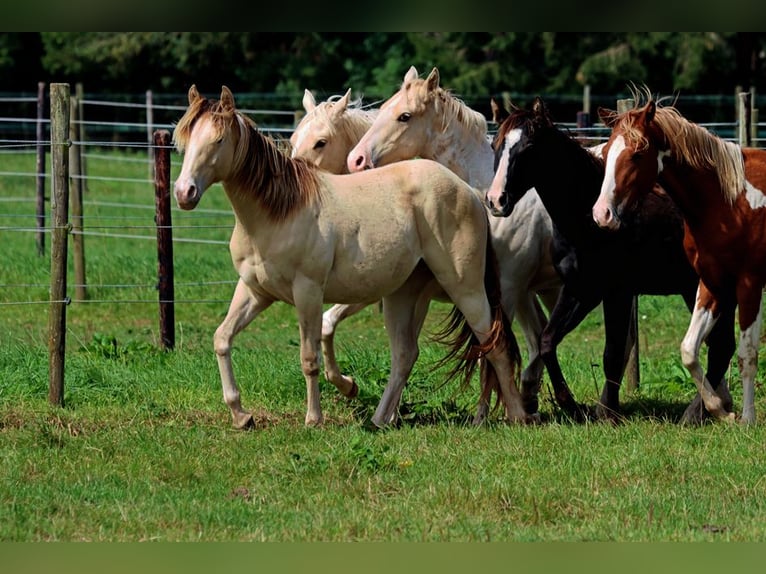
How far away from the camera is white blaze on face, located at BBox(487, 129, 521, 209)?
23.7 ft

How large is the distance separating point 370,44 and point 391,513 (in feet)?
79.2

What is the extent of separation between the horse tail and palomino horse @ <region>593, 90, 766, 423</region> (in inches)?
43.1

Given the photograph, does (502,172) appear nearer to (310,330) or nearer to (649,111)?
(649,111)

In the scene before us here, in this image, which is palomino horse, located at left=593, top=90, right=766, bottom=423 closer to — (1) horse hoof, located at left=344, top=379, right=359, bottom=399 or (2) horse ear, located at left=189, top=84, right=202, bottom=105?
(1) horse hoof, located at left=344, top=379, right=359, bottom=399

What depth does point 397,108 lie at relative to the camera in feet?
27.2

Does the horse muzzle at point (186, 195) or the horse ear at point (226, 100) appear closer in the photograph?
the horse muzzle at point (186, 195)

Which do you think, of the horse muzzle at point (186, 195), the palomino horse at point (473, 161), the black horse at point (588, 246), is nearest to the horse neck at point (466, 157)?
the palomino horse at point (473, 161)

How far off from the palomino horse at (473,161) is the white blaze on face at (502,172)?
74 cm

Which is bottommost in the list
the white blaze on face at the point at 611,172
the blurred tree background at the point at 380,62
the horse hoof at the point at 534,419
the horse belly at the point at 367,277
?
the horse hoof at the point at 534,419

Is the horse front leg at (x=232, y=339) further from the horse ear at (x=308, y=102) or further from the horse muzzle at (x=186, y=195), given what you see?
the horse ear at (x=308, y=102)

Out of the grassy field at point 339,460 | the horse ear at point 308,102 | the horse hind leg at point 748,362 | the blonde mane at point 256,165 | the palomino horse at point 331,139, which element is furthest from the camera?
the horse ear at point 308,102

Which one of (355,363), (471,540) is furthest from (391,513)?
(355,363)

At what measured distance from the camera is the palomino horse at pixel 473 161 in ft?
26.4

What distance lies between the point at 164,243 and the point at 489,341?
342 cm
